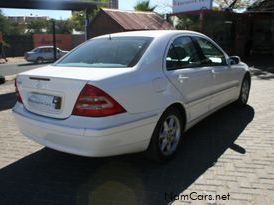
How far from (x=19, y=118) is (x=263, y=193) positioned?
288cm

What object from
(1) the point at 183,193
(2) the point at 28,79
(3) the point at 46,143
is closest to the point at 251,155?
(1) the point at 183,193

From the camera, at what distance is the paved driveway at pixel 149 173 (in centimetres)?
376

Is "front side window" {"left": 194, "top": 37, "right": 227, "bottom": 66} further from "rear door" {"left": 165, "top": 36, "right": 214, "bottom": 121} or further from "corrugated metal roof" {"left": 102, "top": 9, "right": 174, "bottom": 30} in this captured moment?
"corrugated metal roof" {"left": 102, "top": 9, "right": 174, "bottom": 30}

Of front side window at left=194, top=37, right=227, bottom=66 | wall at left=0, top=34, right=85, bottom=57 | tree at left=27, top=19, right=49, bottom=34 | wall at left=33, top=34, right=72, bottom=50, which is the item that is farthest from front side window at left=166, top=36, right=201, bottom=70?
tree at left=27, top=19, right=49, bottom=34

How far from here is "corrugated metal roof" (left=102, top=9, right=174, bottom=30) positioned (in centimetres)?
2255

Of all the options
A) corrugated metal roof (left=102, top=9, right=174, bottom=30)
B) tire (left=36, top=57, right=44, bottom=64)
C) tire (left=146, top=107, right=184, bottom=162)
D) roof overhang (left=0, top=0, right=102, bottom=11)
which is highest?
roof overhang (left=0, top=0, right=102, bottom=11)

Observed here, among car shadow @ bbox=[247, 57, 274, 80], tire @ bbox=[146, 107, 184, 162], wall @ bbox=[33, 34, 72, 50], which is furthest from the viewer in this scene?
wall @ bbox=[33, 34, 72, 50]

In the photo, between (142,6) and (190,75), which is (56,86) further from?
(142,6)

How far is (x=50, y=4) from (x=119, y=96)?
10.8m

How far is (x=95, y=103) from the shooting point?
3723mm

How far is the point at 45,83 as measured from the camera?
4098mm

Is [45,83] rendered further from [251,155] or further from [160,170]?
[251,155]

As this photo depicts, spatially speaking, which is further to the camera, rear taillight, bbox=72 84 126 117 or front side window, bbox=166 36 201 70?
front side window, bbox=166 36 201 70

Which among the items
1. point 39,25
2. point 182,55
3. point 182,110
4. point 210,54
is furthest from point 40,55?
point 39,25
